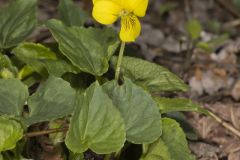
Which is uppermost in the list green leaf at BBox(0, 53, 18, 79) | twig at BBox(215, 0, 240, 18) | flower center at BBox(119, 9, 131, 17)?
flower center at BBox(119, 9, 131, 17)

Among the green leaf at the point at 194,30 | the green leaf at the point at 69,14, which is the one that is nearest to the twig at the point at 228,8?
the green leaf at the point at 194,30

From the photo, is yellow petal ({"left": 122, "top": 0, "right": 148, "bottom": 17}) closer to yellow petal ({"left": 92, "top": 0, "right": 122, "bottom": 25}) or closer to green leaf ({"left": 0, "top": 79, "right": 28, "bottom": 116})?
yellow petal ({"left": 92, "top": 0, "right": 122, "bottom": 25})

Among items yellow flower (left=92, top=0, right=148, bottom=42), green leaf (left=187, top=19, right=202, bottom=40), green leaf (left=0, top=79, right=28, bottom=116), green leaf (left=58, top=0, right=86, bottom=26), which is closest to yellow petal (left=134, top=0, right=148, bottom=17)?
yellow flower (left=92, top=0, right=148, bottom=42)

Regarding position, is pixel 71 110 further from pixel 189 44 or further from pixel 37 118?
pixel 189 44

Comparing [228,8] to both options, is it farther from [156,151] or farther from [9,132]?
[9,132]

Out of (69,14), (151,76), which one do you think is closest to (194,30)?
(69,14)

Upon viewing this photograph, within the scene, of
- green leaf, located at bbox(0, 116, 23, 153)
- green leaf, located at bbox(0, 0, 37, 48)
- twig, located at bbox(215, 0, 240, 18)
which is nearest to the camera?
green leaf, located at bbox(0, 116, 23, 153)

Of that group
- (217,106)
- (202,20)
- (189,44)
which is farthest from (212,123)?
(202,20)
